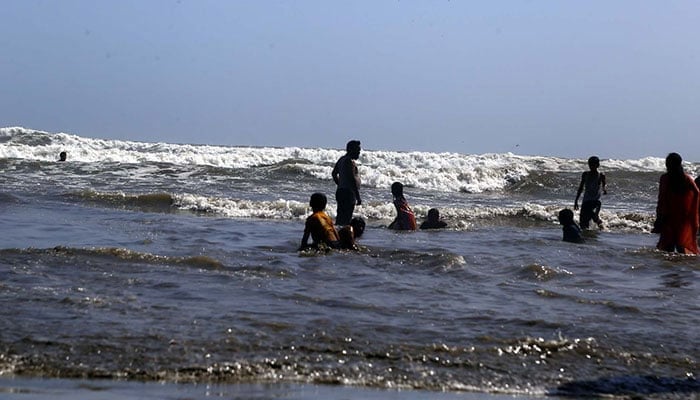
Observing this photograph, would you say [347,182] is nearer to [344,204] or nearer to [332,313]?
[344,204]

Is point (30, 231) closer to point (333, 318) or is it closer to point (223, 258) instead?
point (223, 258)

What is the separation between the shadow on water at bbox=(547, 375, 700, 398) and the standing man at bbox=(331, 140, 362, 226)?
25.5 feet

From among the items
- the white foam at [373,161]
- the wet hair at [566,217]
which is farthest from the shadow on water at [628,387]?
the white foam at [373,161]

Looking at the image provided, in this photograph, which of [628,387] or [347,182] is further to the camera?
[347,182]

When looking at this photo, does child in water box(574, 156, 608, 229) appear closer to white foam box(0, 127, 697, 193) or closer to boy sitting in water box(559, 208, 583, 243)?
boy sitting in water box(559, 208, 583, 243)

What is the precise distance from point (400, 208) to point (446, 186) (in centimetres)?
1668

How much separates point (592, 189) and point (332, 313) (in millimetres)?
9401

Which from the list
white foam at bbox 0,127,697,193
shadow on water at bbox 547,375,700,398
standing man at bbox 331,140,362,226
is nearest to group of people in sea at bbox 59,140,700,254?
standing man at bbox 331,140,362,226

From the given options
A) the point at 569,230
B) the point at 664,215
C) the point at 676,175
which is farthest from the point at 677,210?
the point at 569,230

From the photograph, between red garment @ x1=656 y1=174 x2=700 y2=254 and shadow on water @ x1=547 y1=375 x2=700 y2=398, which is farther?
red garment @ x1=656 y1=174 x2=700 y2=254

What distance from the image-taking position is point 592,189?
Result: 1623cm

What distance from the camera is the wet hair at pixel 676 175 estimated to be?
38.4 ft

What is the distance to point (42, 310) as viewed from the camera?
24.5 ft

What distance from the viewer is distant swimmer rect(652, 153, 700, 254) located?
1184 centimetres
